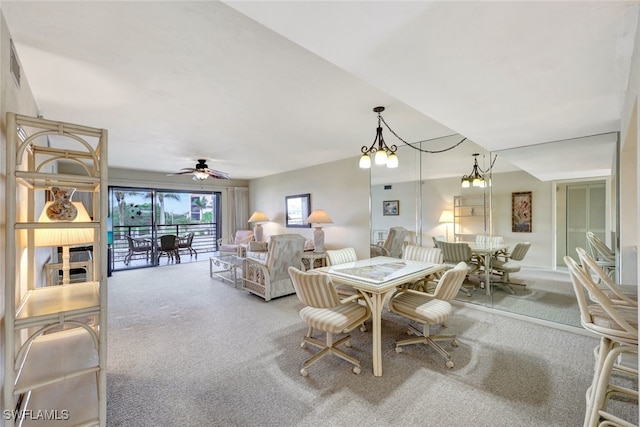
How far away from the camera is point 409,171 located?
14.4ft

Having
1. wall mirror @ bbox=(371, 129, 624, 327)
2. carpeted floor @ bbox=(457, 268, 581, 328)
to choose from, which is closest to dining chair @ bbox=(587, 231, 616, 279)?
wall mirror @ bbox=(371, 129, 624, 327)

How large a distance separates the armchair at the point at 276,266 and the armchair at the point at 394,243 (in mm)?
1571

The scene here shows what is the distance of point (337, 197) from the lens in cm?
552

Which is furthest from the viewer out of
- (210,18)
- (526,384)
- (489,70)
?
(526,384)

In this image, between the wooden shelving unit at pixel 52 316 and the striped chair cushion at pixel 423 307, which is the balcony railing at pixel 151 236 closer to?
the wooden shelving unit at pixel 52 316

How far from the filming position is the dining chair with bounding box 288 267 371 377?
2.03 meters

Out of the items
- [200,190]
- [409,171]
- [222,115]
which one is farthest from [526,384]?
[200,190]

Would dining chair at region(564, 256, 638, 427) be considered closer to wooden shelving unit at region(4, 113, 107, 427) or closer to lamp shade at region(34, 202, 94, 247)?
wooden shelving unit at region(4, 113, 107, 427)

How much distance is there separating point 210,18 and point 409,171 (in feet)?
11.9

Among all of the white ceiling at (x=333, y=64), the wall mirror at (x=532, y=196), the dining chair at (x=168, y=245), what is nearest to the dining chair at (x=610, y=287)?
the white ceiling at (x=333, y=64)

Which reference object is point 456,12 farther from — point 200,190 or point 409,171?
point 200,190

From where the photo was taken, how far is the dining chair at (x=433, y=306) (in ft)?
7.34

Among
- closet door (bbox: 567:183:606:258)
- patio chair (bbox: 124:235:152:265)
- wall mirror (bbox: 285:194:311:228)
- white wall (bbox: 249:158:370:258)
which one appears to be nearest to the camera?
closet door (bbox: 567:183:606:258)

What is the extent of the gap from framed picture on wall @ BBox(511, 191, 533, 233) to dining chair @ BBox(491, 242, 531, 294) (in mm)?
225
